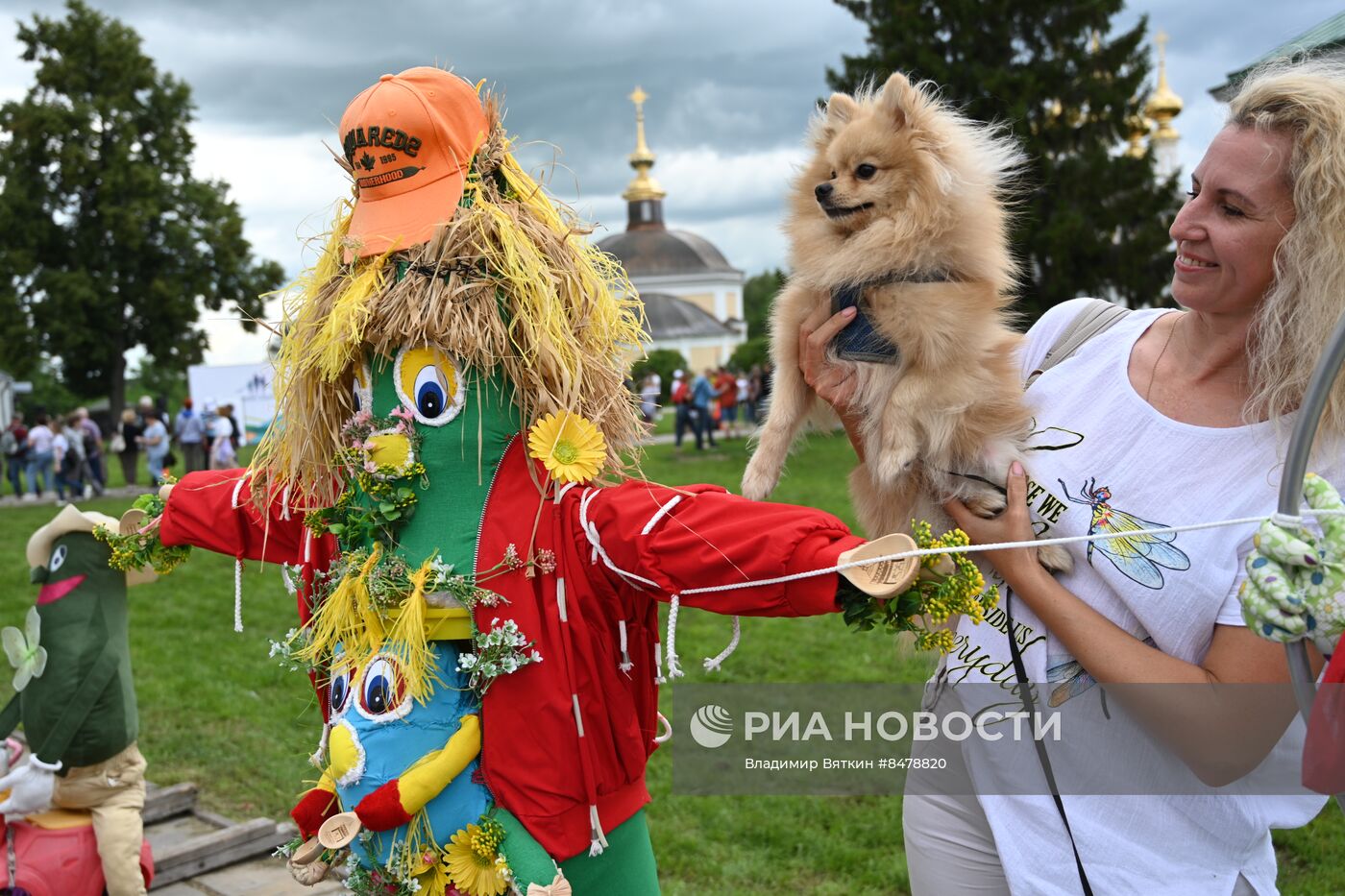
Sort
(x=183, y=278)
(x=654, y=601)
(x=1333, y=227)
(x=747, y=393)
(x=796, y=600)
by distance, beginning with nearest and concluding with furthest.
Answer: (x=1333, y=227) → (x=796, y=600) → (x=654, y=601) → (x=747, y=393) → (x=183, y=278)

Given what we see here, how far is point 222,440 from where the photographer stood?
57.6ft

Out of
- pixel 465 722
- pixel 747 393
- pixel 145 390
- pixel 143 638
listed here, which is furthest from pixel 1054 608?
pixel 145 390

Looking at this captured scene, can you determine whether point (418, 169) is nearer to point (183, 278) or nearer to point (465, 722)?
point (465, 722)

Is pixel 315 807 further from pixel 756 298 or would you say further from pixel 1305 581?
pixel 756 298

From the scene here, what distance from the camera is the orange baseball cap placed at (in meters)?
2.60

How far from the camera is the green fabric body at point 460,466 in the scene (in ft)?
8.35

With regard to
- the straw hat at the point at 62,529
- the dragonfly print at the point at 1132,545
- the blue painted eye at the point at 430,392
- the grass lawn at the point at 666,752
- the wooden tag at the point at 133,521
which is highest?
the blue painted eye at the point at 430,392

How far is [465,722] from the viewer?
2475 mm

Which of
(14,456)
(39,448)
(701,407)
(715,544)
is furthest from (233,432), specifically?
(715,544)

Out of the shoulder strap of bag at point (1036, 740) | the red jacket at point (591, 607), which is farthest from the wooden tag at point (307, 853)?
the shoulder strap of bag at point (1036, 740)

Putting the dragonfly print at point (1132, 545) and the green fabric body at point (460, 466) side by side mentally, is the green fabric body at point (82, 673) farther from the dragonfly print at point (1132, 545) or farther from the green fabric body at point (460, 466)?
the dragonfly print at point (1132, 545)

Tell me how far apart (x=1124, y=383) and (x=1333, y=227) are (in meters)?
0.47

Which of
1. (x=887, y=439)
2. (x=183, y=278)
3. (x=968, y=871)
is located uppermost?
(x=183, y=278)

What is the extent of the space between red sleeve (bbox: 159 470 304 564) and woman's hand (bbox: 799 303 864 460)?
1.46m
